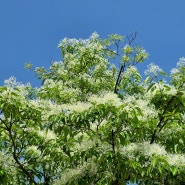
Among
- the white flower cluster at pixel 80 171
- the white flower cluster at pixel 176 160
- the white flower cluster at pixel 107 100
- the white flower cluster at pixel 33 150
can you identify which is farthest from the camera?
the white flower cluster at pixel 33 150

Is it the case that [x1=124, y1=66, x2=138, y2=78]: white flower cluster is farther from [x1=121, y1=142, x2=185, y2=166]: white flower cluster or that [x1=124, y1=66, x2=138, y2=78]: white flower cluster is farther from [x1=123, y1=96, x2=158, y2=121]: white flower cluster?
[x1=121, y1=142, x2=185, y2=166]: white flower cluster

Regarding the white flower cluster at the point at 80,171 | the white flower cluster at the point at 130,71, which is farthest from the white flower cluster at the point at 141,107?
the white flower cluster at the point at 130,71

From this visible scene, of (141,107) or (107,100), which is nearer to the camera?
(107,100)

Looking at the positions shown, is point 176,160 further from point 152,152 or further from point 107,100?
point 107,100

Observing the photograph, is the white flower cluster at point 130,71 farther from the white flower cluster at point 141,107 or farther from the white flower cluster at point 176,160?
the white flower cluster at point 176,160

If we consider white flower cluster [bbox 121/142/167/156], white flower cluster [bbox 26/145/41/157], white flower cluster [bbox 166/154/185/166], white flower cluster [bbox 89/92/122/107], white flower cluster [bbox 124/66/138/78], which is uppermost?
white flower cluster [bbox 124/66/138/78]

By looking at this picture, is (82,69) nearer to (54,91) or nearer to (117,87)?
(117,87)

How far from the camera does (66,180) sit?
17.8 ft

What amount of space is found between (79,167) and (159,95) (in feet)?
4.70

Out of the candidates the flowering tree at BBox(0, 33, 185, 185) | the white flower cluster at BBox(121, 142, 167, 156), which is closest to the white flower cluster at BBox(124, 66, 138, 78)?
the flowering tree at BBox(0, 33, 185, 185)

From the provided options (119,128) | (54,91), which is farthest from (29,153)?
(119,128)

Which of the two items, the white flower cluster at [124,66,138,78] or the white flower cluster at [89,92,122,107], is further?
the white flower cluster at [124,66,138,78]

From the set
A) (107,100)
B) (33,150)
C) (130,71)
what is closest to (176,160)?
(107,100)

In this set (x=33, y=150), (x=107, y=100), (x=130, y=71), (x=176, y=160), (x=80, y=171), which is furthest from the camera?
(x=130, y=71)
